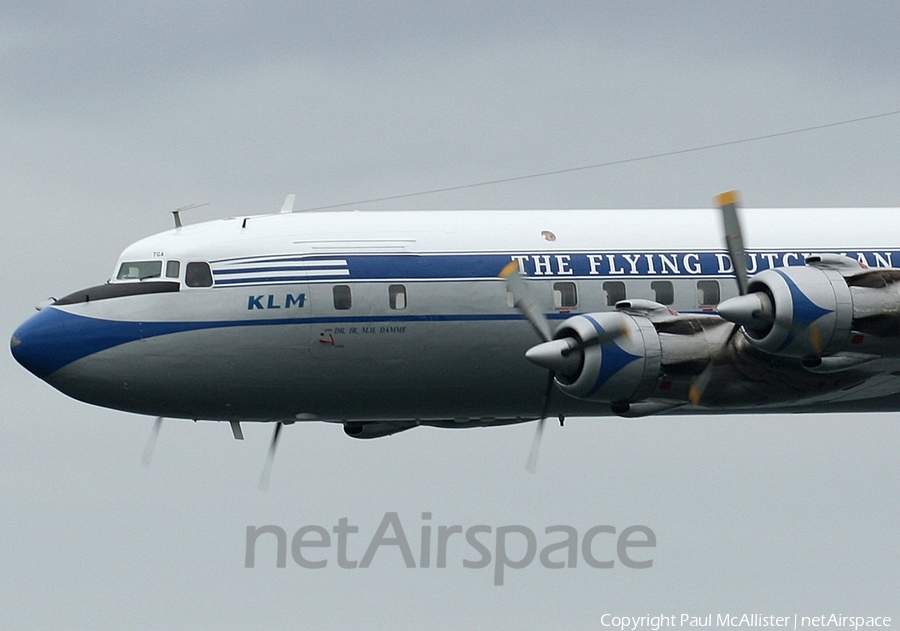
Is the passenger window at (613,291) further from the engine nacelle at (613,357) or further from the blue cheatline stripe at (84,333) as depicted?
the blue cheatline stripe at (84,333)

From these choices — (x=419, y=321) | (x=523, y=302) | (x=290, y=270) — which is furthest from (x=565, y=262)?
(x=290, y=270)

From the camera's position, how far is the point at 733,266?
3095 cm

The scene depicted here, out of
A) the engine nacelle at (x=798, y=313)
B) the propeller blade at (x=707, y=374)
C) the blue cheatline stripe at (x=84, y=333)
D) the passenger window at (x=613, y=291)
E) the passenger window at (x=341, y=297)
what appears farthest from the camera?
the passenger window at (x=613, y=291)

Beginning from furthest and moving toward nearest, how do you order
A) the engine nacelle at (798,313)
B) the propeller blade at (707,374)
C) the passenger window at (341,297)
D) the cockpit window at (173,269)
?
the cockpit window at (173,269), the passenger window at (341,297), the propeller blade at (707,374), the engine nacelle at (798,313)

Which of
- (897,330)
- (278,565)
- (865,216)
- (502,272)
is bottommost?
(278,565)

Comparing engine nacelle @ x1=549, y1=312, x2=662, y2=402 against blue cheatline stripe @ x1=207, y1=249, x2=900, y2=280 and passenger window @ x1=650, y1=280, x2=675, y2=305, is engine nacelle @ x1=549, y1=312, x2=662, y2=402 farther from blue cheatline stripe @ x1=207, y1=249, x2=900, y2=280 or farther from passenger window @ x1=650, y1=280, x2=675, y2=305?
passenger window @ x1=650, y1=280, x2=675, y2=305

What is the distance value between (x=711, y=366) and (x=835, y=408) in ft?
20.8

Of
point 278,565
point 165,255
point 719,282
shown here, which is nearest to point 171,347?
point 165,255

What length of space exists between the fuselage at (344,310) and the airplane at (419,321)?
0.04 m

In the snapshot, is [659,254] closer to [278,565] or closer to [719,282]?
[719,282]

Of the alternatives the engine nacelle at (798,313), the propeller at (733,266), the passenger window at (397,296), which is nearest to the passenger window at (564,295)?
the passenger window at (397,296)

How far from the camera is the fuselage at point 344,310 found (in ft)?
106

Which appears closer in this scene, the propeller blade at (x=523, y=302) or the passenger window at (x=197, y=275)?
the propeller blade at (x=523, y=302)

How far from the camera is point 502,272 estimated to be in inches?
1261
